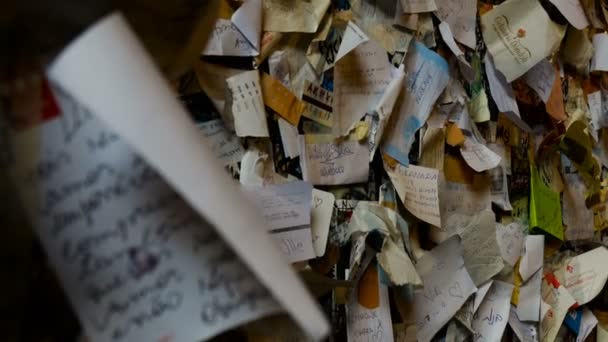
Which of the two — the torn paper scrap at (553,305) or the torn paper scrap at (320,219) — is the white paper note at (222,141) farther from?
the torn paper scrap at (553,305)

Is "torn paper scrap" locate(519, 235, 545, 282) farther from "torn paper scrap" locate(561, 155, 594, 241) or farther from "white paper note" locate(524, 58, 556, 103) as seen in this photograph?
"white paper note" locate(524, 58, 556, 103)

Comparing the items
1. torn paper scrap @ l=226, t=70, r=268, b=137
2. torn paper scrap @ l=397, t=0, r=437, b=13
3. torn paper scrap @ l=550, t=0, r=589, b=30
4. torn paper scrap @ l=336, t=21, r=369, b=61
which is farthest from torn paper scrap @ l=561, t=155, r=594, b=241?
torn paper scrap @ l=226, t=70, r=268, b=137

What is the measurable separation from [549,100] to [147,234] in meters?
1.04

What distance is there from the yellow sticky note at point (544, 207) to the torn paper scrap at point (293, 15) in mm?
565

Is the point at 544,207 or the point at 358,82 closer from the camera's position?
the point at 358,82

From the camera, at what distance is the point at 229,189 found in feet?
0.95

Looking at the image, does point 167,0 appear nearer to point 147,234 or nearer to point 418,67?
point 147,234

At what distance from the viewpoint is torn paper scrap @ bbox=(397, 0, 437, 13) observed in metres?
0.93

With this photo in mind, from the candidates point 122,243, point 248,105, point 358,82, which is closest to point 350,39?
point 358,82

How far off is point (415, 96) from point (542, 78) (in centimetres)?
35

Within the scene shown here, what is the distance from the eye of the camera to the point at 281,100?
2.62ft

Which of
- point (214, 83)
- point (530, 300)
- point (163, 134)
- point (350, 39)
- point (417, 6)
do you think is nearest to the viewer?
point (163, 134)

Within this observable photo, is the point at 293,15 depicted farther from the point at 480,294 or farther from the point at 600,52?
the point at 600,52

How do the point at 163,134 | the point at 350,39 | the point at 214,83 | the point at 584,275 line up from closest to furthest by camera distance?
the point at 163,134
the point at 214,83
the point at 350,39
the point at 584,275
